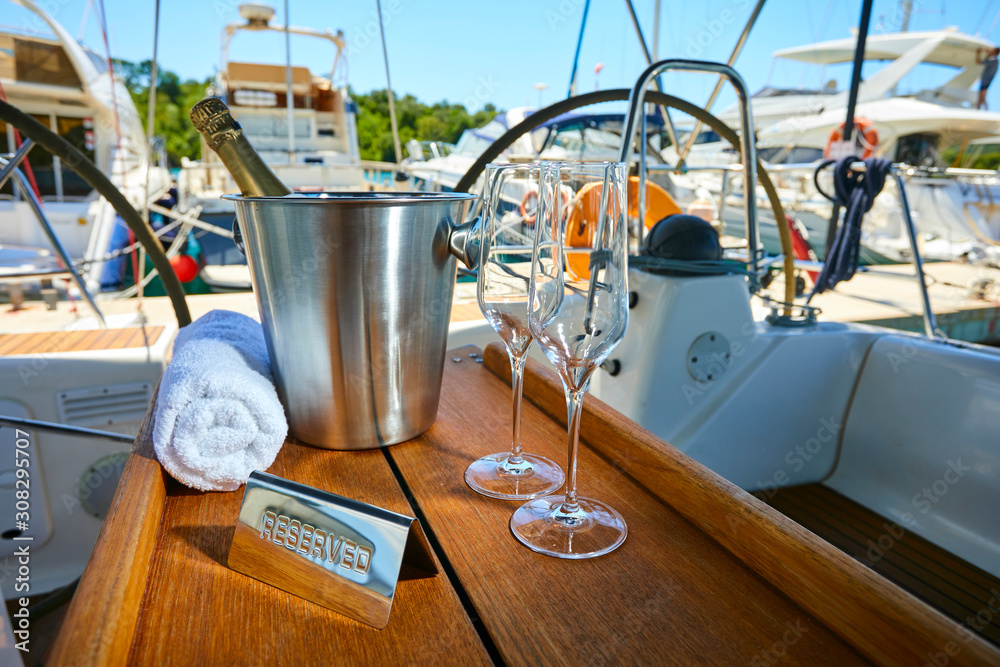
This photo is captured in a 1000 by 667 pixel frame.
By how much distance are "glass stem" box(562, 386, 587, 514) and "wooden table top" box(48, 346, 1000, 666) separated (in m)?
0.04

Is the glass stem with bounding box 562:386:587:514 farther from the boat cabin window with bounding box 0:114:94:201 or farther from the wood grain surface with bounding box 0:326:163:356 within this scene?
the boat cabin window with bounding box 0:114:94:201

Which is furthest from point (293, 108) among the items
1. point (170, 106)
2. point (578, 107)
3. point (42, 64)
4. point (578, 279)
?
point (170, 106)

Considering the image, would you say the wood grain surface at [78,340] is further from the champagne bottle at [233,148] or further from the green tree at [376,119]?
the green tree at [376,119]

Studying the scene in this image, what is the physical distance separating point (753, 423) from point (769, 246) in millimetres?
6902

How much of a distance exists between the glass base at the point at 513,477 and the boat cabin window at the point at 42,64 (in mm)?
5680

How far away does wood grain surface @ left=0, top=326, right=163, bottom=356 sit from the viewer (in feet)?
3.43

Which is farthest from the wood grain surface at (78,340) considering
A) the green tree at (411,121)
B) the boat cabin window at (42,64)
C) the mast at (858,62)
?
the green tree at (411,121)

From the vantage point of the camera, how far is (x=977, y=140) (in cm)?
923

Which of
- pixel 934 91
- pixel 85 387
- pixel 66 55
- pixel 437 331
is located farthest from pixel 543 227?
pixel 934 91

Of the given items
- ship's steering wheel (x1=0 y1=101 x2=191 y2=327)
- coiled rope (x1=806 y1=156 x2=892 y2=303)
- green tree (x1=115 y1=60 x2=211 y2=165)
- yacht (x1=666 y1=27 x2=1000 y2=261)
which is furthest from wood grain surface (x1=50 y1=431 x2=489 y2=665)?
green tree (x1=115 y1=60 x2=211 y2=165)

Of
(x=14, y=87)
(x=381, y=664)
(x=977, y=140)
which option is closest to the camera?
(x=381, y=664)

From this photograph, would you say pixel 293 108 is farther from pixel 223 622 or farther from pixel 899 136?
A: pixel 899 136

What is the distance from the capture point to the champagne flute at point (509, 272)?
1.31 ft

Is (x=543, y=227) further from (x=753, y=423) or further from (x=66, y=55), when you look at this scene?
(x=66, y=55)
